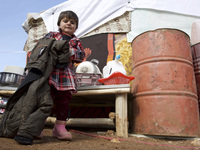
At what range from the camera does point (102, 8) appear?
2.83m

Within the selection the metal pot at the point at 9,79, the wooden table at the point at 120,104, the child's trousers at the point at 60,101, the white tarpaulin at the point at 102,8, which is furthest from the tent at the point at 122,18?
the child's trousers at the point at 60,101

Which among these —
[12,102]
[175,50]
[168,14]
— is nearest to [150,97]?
[175,50]

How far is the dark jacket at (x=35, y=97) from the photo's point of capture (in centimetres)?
102

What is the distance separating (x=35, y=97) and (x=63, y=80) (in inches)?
9.9

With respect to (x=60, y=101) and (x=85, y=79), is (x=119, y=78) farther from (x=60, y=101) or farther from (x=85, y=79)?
(x=60, y=101)

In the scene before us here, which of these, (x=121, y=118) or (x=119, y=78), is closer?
(x=121, y=118)

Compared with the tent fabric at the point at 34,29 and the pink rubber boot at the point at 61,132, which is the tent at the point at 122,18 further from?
the pink rubber boot at the point at 61,132

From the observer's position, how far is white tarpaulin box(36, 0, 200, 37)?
8.19 feet

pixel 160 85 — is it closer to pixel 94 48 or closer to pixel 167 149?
pixel 167 149

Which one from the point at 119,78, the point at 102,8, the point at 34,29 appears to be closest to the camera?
the point at 119,78

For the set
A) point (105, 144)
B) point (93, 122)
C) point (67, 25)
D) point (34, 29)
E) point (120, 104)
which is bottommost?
point (105, 144)

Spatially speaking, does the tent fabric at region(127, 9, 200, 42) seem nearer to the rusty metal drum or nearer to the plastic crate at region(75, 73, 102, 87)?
the rusty metal drum

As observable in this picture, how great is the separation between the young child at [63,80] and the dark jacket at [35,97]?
0.08 m

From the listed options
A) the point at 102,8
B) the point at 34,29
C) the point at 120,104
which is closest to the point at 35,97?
the point at 120,104
